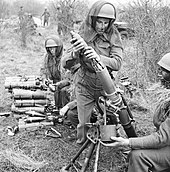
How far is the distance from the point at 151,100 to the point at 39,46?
1008 cm

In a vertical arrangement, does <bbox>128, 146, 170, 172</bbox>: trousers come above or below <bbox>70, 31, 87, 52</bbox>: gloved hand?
below

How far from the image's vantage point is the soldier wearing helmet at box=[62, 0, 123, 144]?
3528 millimetres

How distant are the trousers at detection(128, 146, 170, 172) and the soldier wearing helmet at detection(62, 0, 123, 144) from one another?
3.89ft

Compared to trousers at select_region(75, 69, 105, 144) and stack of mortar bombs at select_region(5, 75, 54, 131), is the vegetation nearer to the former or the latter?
stack of mortar bombs at select_region(5, 75, 54, 131)

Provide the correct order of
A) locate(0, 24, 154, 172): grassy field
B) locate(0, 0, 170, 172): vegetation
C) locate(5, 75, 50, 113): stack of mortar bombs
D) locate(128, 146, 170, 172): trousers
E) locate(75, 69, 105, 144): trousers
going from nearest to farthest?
locate(128, 146, 170, 172): trousers, locate(75, 69, 105, 144): trousers, locate(0, 24, 154, 172): grassy field, locate(0, 0, 170, 172): vegetation, locate(5, 75, 50, 113): stack of mortar bombs

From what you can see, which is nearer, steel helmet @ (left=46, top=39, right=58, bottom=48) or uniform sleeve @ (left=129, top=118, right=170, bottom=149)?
uniform sleeve @ (left=129, top=118, right=170, bottom=149)

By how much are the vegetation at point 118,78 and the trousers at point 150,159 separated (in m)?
0.88

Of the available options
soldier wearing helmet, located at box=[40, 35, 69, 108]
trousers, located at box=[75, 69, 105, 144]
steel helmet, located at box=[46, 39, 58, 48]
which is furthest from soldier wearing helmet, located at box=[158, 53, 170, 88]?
steel helmet, located at box=[46, 39, 58, 48]

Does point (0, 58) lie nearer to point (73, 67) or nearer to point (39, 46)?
point (39, 46)

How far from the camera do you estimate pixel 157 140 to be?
115 inches

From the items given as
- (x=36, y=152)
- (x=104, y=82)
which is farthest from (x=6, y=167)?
(x=104, y=82)

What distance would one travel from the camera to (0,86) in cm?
812

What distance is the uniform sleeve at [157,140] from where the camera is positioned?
289 centimetres

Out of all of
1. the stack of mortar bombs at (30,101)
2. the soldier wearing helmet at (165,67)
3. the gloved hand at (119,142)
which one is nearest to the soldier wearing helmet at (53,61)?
the stack of mortar bombs at (30,101)
